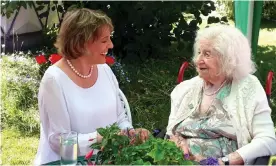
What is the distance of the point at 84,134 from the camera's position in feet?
8.36

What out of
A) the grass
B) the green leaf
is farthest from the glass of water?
the grass

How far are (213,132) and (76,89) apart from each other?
0.82 meters

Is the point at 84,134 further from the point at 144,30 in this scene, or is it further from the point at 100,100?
the point at 144,30

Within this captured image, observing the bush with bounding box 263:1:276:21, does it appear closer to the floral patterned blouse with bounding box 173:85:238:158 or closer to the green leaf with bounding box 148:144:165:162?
the floral patterned blouse with bounding box 173:85:238:158

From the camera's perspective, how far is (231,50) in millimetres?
2725

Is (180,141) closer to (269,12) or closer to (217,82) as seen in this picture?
(217,82)

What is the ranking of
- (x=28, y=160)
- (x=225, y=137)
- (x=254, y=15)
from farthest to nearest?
(x=254, y=15) → (x=28, y=160) → (x=225, y=137)

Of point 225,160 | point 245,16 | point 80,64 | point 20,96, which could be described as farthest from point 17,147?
point 245,16

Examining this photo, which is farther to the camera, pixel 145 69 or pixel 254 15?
pixel 145 69

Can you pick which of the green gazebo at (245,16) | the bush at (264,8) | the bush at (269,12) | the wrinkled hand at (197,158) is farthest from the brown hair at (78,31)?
the bush at (269,12)

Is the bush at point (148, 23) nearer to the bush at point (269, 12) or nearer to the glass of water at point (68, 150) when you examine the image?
the glass of water at point (68, 150)

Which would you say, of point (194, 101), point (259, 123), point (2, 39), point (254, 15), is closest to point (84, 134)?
point (194, 101)

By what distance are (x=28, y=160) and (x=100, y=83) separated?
1.69m

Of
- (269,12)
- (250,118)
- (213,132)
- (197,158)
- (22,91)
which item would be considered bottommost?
(22,91)
